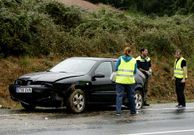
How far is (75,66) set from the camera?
16.7 metres

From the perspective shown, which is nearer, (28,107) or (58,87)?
(58,87)

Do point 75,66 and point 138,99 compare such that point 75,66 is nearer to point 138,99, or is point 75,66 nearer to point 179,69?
point 138,99

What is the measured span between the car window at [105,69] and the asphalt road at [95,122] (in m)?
1.09

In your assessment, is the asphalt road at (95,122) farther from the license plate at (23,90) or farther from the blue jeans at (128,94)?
the license plate at (23,90)

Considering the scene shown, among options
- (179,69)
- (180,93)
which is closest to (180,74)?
(179,69)

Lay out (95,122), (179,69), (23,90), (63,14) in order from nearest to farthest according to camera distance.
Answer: (95,122) → (23,90) → (179,69) → (63,14)

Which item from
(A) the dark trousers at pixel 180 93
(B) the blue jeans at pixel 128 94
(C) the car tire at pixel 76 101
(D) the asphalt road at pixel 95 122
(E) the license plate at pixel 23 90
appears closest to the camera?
(D) the asphalt road at pixel 95 122

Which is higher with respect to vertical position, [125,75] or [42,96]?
[125,75]

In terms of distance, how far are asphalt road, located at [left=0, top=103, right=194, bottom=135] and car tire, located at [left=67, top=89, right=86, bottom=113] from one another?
0.23m

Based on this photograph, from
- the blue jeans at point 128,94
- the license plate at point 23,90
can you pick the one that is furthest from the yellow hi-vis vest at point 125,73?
the license plate at point 23,90

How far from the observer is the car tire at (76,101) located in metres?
15.5

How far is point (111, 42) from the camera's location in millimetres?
26938

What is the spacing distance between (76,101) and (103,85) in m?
1.23

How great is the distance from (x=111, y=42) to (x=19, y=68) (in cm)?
684
